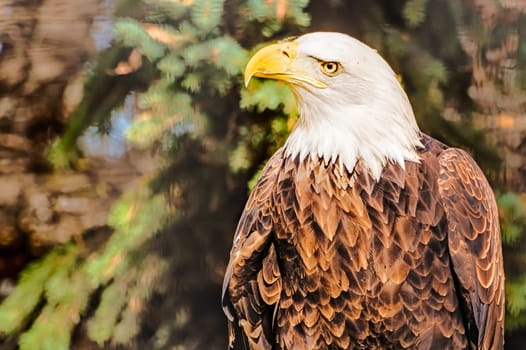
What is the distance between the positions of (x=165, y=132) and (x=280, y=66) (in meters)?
0.37

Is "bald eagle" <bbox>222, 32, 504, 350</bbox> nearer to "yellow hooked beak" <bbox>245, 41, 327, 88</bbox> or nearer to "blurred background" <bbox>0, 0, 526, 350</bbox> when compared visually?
"yellow hooked beak" <bbox>245, 41, 327, 88</bbox>

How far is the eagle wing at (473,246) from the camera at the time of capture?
120 centimetres

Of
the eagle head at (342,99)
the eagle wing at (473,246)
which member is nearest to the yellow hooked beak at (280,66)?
the eagle head at (342,99)

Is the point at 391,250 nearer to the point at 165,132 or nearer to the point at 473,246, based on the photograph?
the point at 473,246

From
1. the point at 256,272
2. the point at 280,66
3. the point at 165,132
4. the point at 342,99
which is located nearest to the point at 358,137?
the point at 342,99

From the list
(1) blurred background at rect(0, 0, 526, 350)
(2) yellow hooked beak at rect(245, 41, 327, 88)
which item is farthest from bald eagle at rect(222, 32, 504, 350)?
(1) blurred background at rect(0, 0, 526, 350)

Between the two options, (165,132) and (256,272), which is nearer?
(256,272)

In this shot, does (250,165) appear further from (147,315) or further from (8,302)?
(8,302)

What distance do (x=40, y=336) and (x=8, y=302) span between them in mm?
102

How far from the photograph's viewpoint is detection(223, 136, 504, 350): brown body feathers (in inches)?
47.8

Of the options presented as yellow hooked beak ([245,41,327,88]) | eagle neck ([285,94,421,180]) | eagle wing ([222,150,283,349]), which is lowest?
eagle wing ([222,150,283,349])

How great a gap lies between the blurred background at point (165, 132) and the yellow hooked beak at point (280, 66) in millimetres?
228

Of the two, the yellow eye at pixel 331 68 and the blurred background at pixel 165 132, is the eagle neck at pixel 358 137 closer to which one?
the yellow eye at pixel 331 68

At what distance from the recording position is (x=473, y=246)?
3.97 ft
